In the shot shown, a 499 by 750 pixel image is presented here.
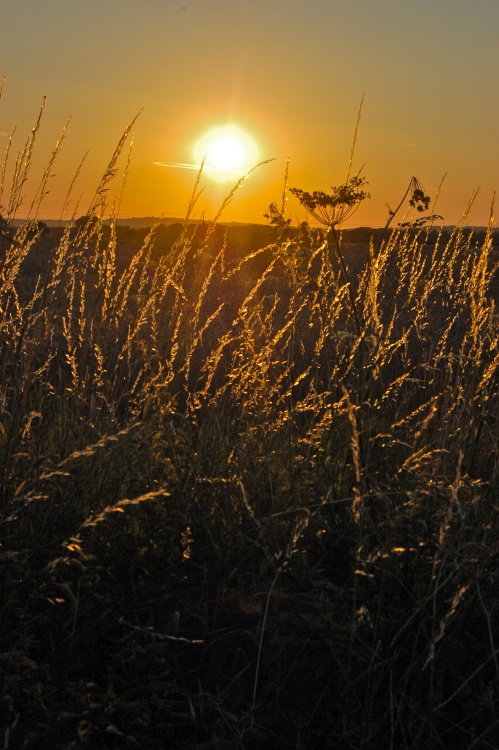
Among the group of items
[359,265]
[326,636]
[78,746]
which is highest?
[359,265]

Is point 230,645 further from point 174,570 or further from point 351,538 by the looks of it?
point 351,538

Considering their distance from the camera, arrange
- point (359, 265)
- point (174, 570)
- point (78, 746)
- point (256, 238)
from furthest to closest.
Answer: point (256, 238) → point (359, 265) → point (174, 570) → point (78, 746)

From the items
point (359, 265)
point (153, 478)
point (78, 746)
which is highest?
point (359, 265)

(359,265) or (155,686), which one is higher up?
(359,265)

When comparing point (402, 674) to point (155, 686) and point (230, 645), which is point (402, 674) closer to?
point (230, 645)

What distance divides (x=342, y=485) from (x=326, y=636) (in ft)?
2.44

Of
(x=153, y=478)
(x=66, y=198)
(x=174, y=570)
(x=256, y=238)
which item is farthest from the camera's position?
(x=256, y=238)

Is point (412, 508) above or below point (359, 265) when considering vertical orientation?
below

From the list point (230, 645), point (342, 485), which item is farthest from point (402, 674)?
point (342, 485)

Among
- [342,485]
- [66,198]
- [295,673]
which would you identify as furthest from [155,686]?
[66,198]

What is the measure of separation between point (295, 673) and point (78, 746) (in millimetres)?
571

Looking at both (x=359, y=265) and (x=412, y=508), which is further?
(x=359, y=265)

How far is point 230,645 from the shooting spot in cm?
198

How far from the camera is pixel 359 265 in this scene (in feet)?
34.1
